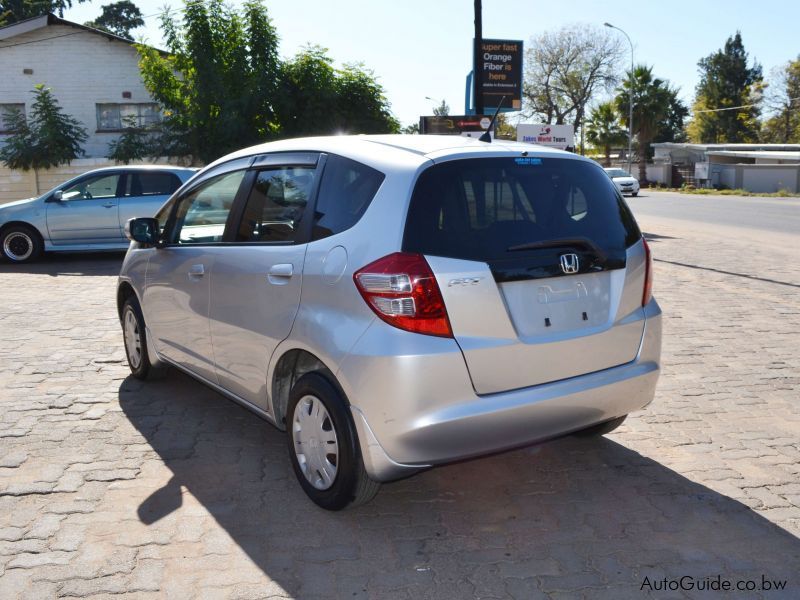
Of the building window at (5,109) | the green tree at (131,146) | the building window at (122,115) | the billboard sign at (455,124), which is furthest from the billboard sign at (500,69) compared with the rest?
the building window at (5,109)

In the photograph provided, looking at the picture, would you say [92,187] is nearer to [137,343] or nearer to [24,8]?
[137,343]

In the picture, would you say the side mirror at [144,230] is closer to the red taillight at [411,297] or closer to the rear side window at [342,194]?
the rear side window at [342,194]

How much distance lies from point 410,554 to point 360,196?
1.58 metres

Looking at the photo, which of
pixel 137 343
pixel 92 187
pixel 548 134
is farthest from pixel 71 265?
pixel 548 134

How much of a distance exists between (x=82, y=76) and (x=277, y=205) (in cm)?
2372

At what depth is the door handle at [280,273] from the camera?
3.79m

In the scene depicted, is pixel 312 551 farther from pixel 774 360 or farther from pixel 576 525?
pixel 774 360

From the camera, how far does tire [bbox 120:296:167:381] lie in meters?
5.71

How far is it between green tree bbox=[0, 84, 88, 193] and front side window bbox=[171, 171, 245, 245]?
63.3ft

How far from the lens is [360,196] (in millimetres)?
3561

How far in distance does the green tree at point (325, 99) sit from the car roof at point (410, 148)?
18980 millimetres

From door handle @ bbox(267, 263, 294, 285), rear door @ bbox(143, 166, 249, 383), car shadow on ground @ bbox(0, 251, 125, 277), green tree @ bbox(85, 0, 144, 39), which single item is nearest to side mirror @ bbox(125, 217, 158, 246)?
rear door @ bbox(143, 166, 249, 383)

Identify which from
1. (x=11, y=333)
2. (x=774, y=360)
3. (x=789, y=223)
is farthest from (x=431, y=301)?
(x=789, y=223)

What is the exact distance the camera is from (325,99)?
22.6 m
